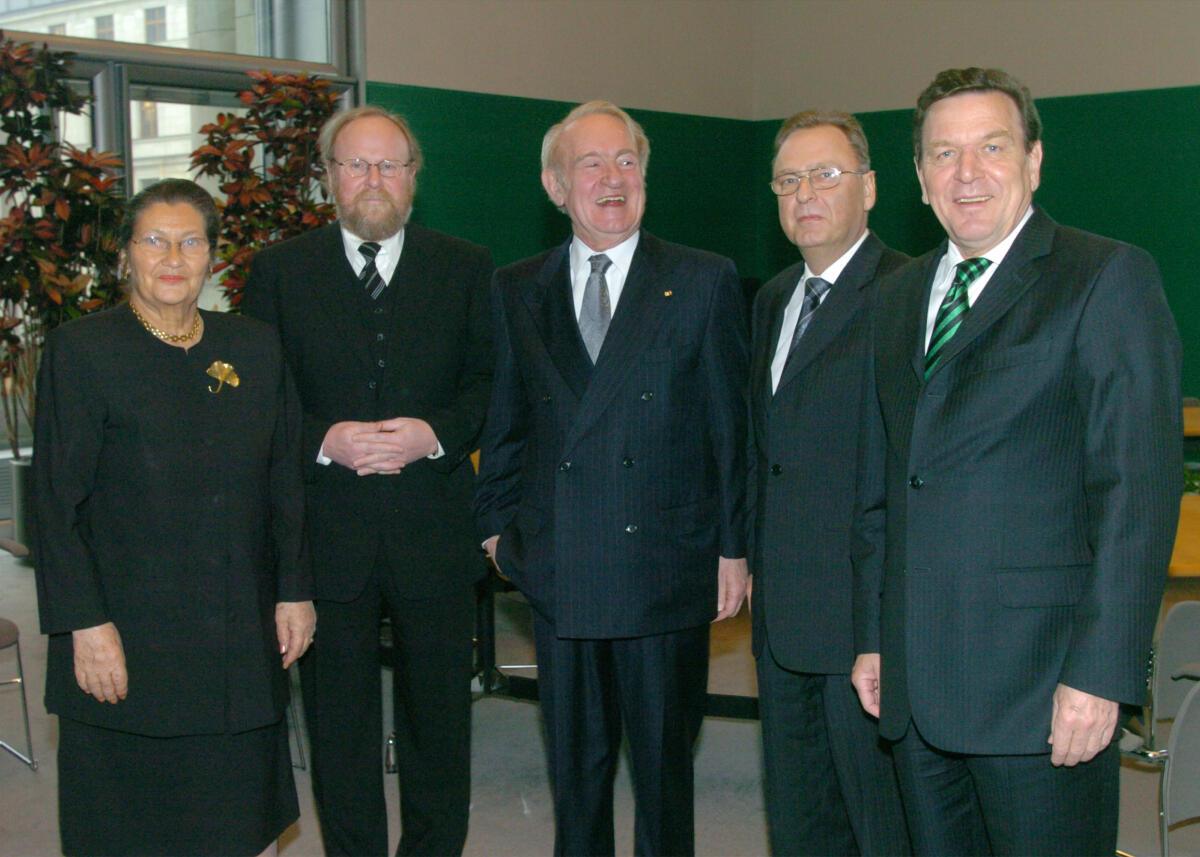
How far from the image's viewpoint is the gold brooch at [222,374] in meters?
2.55

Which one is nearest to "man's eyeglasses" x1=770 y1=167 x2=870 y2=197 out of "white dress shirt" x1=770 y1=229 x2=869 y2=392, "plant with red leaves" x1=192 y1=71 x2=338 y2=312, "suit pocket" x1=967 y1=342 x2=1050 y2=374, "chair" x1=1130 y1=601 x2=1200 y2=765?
"white dress shirt" x1=770 y1=229 x2=869 y2=392

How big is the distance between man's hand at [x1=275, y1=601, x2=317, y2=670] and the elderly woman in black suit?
6cm

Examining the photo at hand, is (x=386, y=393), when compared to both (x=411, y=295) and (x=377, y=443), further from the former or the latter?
(x=411, y=295)

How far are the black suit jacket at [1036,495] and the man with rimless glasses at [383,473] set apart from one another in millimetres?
1322

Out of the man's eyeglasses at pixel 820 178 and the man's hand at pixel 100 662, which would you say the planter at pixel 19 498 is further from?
the man's eyeglasses at pixel 820 178

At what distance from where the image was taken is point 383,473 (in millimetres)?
3029

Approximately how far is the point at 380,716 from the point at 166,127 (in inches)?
227

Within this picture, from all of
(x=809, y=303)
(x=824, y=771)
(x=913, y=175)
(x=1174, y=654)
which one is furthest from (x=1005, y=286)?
(x=913, y=175)

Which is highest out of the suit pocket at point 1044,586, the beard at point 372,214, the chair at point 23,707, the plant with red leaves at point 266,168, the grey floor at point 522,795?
the plant with red leaves at point 266,168

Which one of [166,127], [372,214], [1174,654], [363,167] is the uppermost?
[166,127]

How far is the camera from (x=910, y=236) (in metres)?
9.72

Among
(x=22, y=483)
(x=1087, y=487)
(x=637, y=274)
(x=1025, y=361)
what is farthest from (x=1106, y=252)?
(x=22, y=483)

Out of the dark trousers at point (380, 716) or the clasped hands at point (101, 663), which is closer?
the clasped hands at point (101, 663)

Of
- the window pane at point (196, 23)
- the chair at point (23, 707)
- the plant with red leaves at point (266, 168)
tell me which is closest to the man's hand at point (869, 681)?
the chair at point (23, 707)
